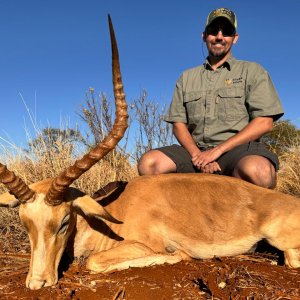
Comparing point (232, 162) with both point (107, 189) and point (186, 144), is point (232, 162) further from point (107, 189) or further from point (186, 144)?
point (107, 189)

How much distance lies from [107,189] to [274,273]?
2.08m

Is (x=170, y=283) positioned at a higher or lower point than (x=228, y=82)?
lower

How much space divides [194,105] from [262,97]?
996 mm

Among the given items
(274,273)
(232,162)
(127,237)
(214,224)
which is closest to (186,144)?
(232,162)

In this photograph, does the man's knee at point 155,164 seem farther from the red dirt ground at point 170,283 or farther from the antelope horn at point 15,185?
the antelope horn at point 15,185

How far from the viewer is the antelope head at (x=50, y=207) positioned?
3.40m

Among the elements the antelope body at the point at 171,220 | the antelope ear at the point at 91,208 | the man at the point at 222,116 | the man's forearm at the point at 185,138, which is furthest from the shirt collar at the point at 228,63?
the antelope ear at the point at 91,208

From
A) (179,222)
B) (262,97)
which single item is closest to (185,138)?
(262,97)

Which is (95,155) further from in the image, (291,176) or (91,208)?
(291,176)

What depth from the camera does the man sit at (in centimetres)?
539

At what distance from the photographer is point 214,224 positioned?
4.56 meters

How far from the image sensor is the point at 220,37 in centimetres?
602

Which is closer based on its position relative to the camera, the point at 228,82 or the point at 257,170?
the point at 257,170

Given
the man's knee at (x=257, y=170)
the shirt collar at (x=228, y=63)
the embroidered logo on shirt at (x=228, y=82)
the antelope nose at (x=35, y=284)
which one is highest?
the shirt collar at (x=228, y=63)
